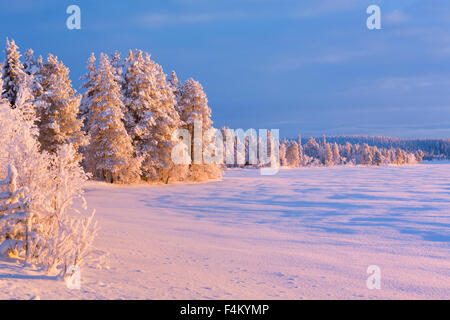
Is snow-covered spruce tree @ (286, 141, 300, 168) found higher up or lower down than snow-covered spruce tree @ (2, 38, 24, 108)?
lower down

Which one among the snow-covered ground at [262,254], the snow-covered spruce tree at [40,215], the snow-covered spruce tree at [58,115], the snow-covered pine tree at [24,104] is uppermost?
the snow-covered spruce tree at [58,115]

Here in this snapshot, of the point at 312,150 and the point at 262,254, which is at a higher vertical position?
the point at 312,150

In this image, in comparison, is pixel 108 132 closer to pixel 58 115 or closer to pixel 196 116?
pixel 58 115

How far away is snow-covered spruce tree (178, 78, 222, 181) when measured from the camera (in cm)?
3347

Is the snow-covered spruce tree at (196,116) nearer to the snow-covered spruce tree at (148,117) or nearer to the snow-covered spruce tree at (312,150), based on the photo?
the snow-covered spruce tree at (148,117)

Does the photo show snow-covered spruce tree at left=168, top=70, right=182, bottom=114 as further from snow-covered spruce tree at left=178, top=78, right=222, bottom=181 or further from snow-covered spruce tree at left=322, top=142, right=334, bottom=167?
snow-covered spruce tree at left=322, top=142, right=334, bottom=167

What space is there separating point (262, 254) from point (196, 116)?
26.8 m

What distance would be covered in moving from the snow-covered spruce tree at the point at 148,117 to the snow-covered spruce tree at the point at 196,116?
2.88 meters

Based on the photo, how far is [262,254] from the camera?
786 centimetres

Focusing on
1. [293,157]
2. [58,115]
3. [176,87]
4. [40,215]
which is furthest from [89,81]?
[293,157]

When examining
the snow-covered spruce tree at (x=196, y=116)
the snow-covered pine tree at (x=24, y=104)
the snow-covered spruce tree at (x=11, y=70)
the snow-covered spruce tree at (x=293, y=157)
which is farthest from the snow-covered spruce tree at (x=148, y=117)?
the snow-covered spruce tree at (x=293, y=157)

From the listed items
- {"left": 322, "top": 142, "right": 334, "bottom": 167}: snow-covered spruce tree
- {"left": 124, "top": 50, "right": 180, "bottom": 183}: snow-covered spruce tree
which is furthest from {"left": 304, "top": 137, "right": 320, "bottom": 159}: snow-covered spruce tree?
{"left": 124, "top": 50, "right": 180, "bottom": 183}: snow-covered spruce tree

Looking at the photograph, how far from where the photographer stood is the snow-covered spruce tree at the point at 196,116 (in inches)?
1318

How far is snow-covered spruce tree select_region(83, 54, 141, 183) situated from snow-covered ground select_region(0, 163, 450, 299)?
474 inches
